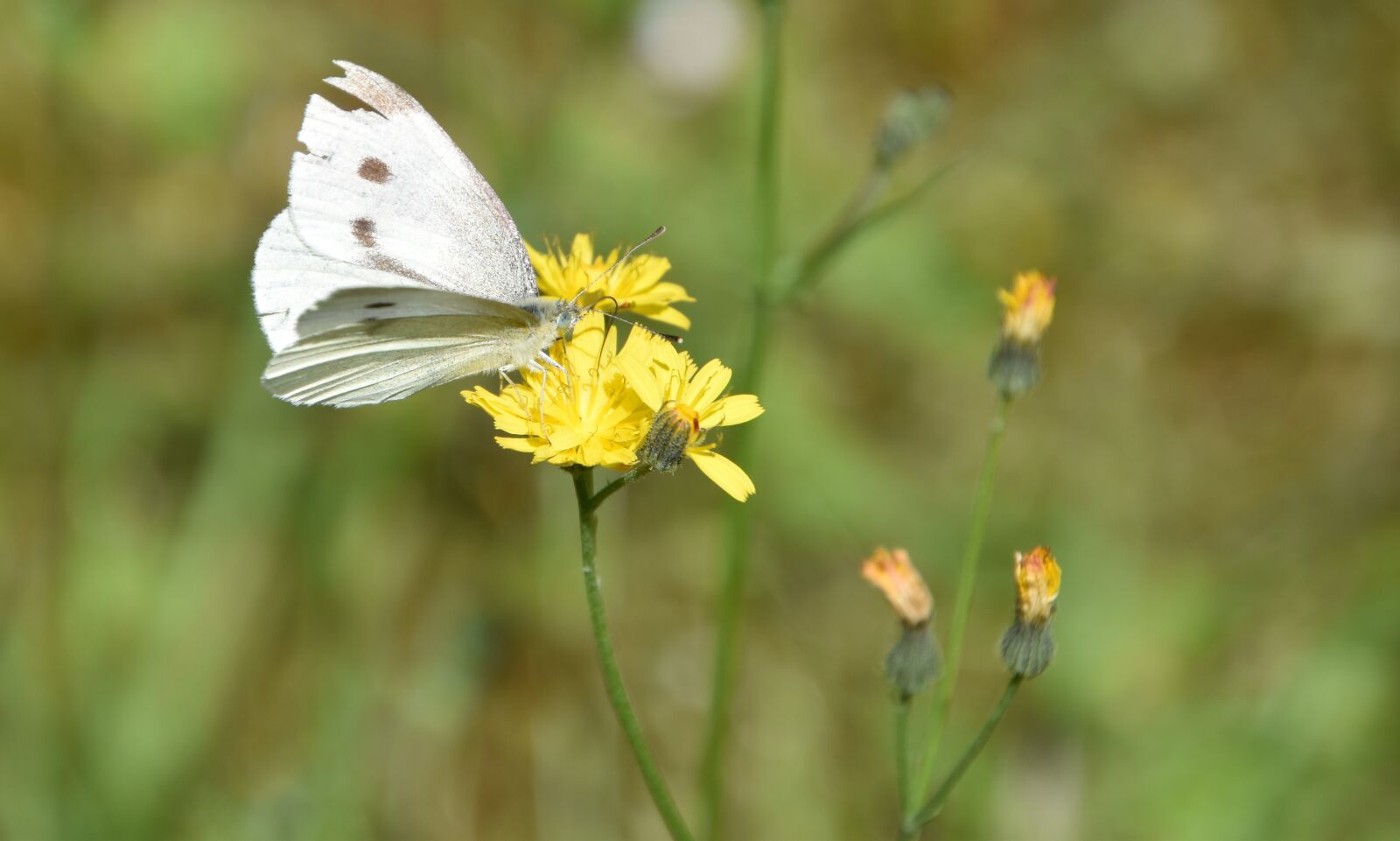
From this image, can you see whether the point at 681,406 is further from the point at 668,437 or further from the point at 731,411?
the point at 731,411

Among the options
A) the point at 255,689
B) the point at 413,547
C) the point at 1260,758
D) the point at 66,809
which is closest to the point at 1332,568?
the point at 1260,758

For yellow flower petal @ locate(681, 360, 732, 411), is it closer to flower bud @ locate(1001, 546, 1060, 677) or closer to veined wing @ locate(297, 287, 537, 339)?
veined wing @ locate(297, 287, 537, 339)

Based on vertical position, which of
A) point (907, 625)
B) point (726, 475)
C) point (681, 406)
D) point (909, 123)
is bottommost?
point (907, 625)

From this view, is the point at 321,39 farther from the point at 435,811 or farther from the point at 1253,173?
the point at 1253,173

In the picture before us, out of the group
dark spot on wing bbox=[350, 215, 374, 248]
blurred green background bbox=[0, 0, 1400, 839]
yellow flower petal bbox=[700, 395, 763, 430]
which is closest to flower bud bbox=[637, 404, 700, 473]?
yellow flower petal bbox=[700, 395, 763, 430]

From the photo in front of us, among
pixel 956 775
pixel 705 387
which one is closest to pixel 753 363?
pixel 705 387

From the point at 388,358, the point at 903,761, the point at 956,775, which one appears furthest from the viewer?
the point at 388,358

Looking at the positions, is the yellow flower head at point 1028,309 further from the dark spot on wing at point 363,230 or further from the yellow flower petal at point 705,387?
the dark spot on wing at point 363,230

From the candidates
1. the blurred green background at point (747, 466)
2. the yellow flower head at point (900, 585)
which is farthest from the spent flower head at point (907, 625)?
the blurred green background at point (747, 466)
